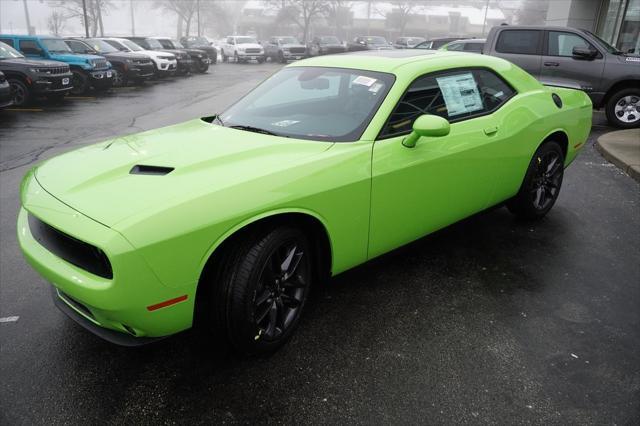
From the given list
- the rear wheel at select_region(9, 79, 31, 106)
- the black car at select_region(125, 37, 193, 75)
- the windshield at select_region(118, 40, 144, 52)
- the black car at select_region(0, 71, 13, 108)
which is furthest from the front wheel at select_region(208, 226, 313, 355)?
the black car at select_region(125, 37, 193, 75)

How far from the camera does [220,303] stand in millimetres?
2498

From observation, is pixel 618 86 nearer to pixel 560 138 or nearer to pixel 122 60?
pixel 560 138

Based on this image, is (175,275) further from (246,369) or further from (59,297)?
(59,297)

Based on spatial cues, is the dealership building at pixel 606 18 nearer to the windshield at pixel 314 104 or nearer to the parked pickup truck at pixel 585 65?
the parked pickup truck at pixel 585 65

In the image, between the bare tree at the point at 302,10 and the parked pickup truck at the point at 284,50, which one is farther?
the bare tree at the point at 302,10

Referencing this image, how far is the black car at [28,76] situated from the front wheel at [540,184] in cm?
1227

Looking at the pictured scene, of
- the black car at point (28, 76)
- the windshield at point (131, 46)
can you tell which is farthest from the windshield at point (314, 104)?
the windshield at point (131, 46)

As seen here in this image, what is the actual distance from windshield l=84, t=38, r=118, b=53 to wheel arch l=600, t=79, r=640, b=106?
16.3 meters

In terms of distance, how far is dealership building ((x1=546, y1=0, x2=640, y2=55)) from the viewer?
14867mm

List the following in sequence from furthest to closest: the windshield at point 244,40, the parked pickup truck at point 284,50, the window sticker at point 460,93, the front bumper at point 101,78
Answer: the windshield at point 244,40 → the parked pickup truck at point 284,50 → the front bumper at point 101,78 → the window sticker at point 460,93

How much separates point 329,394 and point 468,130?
2.15m

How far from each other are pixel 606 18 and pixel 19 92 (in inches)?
735

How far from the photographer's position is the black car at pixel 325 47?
35.0m

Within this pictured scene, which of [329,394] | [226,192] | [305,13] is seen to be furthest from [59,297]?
[305,13]
